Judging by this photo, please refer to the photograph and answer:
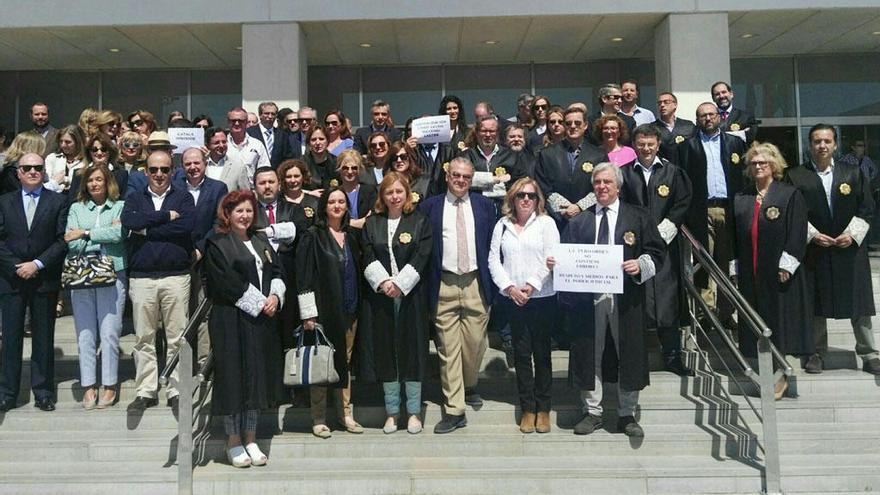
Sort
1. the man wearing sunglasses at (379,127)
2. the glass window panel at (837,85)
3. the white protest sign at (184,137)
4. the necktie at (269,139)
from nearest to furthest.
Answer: the white protest sign at (184,137) → the man wearing sunglasses at (379,127) → the necktie at (269,139) → the glass window panel at (837,85)

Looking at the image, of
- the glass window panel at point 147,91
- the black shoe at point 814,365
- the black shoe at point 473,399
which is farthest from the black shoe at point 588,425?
the glass window panel at point 147,91

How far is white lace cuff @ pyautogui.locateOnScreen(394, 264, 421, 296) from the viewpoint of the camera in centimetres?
586

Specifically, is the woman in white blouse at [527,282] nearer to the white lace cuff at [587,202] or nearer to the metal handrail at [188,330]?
the white lace cuff at [587,202]

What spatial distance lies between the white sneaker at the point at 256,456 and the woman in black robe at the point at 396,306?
3.26 ft

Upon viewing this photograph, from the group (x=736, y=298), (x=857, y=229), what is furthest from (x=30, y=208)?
(x=857, y=229)

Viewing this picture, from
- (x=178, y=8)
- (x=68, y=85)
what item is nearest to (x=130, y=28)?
(x=178, y=8)

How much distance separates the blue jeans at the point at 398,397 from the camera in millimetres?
6031

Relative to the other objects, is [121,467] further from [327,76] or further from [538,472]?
[327,76]

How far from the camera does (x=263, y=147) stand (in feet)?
27.1

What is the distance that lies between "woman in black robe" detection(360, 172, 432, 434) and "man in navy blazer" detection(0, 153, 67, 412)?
9.37 feet

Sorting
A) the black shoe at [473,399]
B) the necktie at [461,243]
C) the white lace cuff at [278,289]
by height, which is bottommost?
the black shoe at [473,399]

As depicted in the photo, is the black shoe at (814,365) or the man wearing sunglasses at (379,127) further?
the man wearing sunglasses at (379,127)

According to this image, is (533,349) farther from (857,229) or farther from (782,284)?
(857,229)

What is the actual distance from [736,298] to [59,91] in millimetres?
13840
